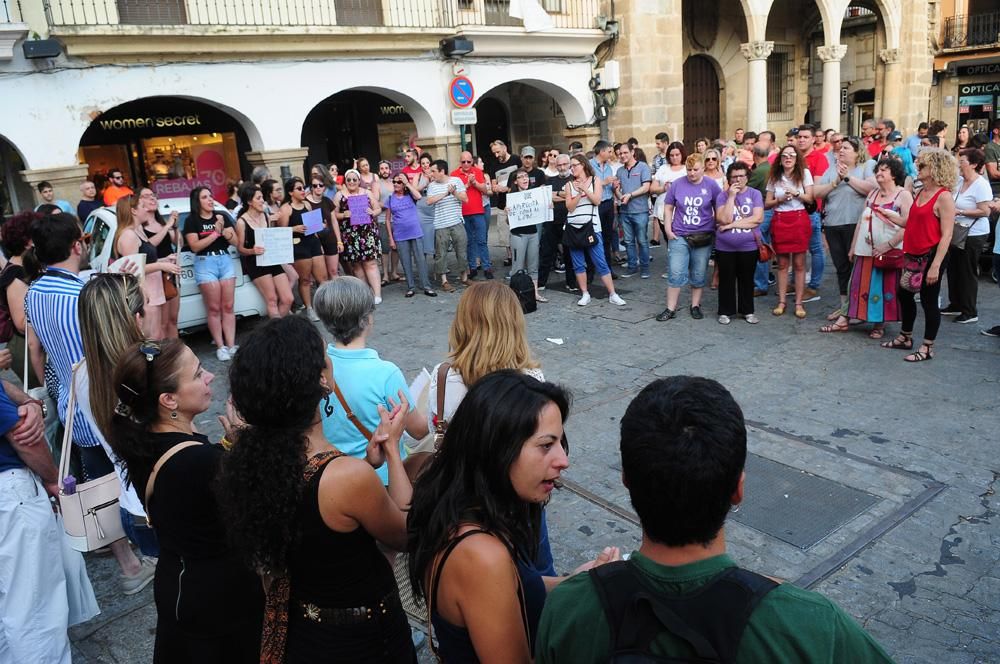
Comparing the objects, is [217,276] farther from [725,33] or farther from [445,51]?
[725,33]

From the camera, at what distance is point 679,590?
1.40 m

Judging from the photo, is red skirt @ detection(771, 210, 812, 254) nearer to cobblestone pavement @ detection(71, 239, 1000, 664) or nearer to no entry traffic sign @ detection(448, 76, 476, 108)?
cobblestone pavement @ detection(71, 239, 1000, 664)

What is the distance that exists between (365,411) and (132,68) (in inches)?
436

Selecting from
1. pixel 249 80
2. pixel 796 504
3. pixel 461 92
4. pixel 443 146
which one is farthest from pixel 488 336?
pixel 443 146

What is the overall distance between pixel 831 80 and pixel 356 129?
12.3 m

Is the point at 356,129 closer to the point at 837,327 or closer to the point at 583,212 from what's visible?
the point at 583,212

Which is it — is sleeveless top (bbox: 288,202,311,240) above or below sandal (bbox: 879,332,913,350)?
above

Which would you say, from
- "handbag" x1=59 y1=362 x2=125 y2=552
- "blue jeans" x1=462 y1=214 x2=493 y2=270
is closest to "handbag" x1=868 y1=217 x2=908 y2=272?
"blue jeans" x1=462 y1=214 x2=493 y2=270

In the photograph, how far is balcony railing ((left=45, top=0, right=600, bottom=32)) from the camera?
38.0 feet

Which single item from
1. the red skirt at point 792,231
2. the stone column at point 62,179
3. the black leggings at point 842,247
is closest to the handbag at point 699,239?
the red skirt at point 792,231

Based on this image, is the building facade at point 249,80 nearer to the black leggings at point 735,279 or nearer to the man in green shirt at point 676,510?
the black leggings at point 735,279

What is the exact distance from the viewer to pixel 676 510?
4.78 feet

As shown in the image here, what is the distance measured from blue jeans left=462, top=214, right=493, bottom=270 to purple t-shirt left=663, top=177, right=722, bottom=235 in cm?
334

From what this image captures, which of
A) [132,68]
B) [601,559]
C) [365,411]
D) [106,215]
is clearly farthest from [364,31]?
[601,559]
